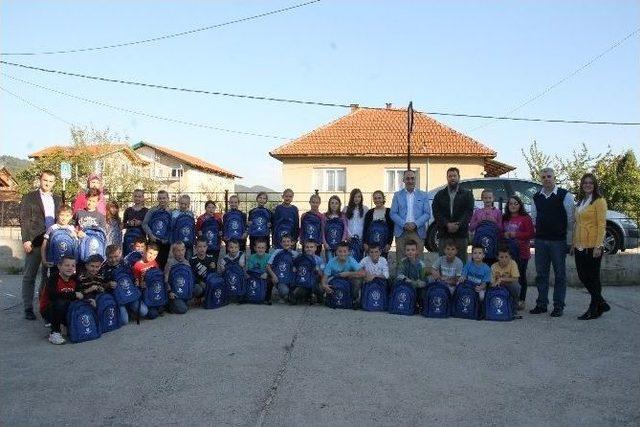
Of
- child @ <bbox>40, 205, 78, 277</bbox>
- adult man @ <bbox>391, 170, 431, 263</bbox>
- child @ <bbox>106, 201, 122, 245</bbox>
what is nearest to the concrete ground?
child @ <bbox>40, 205, 78, 277</bbox>

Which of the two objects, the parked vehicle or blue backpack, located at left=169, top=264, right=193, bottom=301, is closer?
blue backpack, located at left=169, top=264, right=193, bottom=301

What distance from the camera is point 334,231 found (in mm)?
9023

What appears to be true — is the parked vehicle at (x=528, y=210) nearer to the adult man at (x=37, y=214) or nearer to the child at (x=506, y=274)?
the child at (x=506, y=274)

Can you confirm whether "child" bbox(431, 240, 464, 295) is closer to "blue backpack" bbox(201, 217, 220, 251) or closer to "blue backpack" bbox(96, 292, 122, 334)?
"blue backpack" bbox(201, 217, 220, 251)

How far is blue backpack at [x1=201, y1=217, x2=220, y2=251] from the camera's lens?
356 inches

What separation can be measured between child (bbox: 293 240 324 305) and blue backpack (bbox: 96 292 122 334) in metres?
2.65

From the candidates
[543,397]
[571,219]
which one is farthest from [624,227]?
[543,397]

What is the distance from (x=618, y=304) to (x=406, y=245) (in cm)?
351

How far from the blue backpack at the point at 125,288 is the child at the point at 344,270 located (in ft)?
8.79

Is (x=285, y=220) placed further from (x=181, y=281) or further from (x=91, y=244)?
(x=91, y=244)

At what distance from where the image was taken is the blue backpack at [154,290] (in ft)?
24.4

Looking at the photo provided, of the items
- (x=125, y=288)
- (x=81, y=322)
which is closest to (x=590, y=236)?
(x=125, y=288)

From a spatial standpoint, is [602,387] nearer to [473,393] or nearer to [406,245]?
[473,393]

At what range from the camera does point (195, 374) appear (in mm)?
5090
